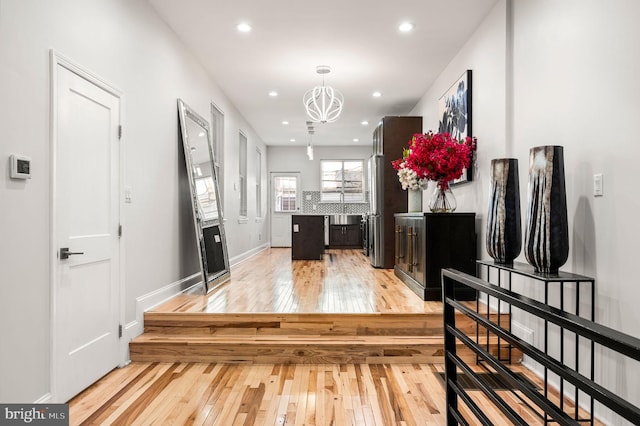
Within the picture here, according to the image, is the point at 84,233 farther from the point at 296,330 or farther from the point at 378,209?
the point at 378,209

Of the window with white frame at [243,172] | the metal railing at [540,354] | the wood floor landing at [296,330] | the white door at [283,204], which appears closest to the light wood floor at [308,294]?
the wood floor landing at [296,330]

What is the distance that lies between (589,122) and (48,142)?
2.99m

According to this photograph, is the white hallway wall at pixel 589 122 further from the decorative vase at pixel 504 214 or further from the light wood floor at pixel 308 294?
the light wood floor at pixel 308 294

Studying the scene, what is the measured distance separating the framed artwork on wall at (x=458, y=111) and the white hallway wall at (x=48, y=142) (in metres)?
2.97

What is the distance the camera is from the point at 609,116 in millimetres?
2324

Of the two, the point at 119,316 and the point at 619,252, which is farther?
the point at 119,316

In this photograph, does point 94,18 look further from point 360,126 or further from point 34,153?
point 360,126

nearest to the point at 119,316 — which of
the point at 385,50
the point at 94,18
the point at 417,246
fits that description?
the point at 94,18

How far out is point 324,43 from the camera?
15.6 feet

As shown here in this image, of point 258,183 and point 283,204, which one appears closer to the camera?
point 258,183

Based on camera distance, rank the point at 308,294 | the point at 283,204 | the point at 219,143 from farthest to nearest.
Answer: the point at 283,204 < the point at 219,143 < the point at 308,294

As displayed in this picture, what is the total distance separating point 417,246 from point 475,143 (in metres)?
1.17

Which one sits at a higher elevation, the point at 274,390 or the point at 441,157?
the point at 441,157

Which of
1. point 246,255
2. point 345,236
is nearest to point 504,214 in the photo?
point 246,255
